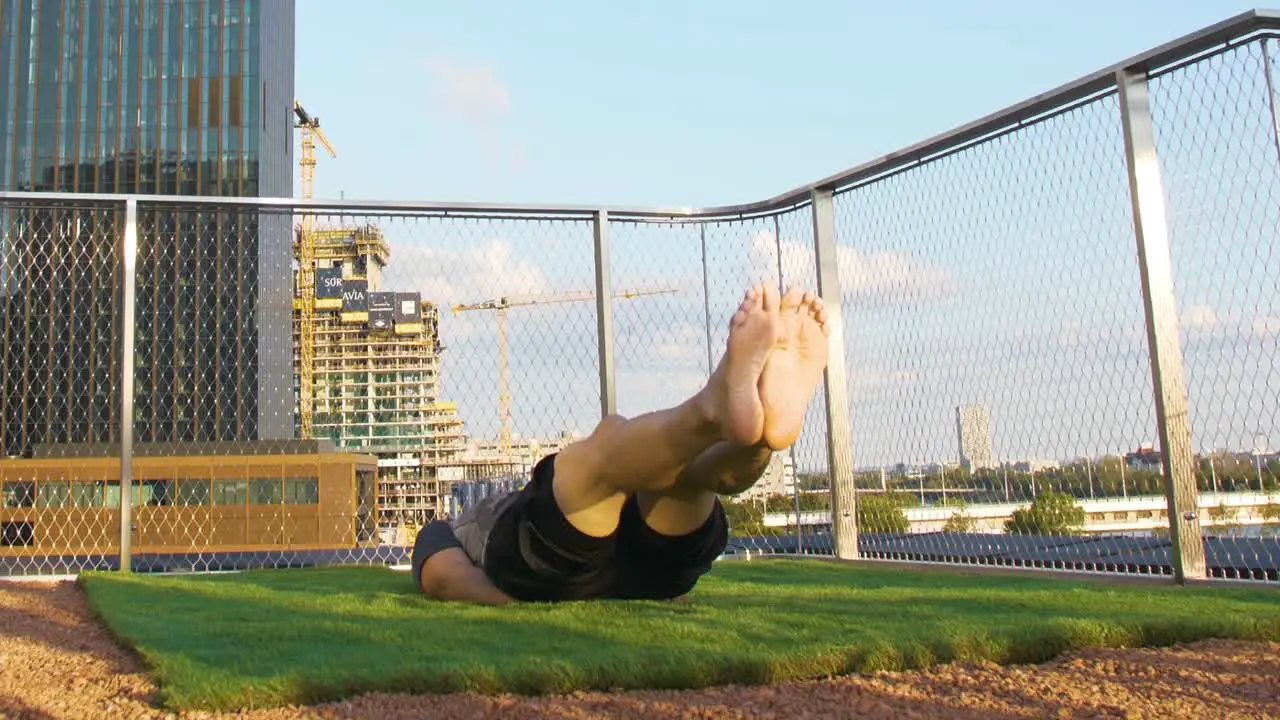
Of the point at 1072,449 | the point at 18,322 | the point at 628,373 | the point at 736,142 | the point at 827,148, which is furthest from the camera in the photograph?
the point at 18,322

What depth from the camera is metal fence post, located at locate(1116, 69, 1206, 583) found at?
3.24 metres

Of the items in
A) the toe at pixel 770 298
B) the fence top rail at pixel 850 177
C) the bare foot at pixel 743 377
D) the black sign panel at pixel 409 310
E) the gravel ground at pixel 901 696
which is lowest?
the gravel ground at pixel 901 696

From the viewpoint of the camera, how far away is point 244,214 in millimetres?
5188

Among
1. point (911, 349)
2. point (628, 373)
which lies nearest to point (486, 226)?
point (628, 373)

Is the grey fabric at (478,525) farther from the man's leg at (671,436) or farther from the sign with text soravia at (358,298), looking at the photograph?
the sign with text soravia at (358,298)

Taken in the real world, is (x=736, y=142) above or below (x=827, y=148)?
above

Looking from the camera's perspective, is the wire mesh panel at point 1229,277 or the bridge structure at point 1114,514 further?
the bridge structure at point 1114,514

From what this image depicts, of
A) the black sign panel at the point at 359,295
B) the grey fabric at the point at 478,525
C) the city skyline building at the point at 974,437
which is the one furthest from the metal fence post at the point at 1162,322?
the black sign panel at the point at 359,295

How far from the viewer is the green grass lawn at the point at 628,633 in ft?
5.91

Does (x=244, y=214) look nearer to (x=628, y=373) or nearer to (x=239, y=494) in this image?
(x=628, y=373)

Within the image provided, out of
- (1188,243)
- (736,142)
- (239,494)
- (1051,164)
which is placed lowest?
(239,494)

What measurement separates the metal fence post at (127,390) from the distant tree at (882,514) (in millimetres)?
3522

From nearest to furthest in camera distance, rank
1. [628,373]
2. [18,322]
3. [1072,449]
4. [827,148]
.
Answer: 1. [1072,449]
2. [628,373]
3. [827,148]
4. [18,322]

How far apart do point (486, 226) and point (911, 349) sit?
91.0 inches
